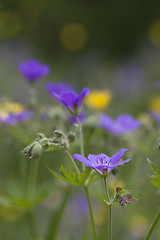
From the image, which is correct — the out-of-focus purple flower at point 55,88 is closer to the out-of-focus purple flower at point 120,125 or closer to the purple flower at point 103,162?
the out-of-focus purple flower at point 120,125

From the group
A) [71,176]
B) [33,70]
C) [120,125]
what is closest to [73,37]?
[33,70]

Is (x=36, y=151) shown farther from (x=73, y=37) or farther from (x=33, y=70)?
(x=73, y=37)

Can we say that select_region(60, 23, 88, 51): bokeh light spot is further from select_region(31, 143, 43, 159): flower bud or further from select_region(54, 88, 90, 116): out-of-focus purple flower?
select_region(31, 143, 43, 159): flower bud

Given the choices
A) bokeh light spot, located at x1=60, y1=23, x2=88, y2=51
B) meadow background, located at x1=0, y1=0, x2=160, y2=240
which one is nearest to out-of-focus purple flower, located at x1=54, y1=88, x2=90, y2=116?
meadow background, located at x1=0, y1=0, x2=160, y2=240

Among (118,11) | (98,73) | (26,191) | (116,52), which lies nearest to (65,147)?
(26,191)

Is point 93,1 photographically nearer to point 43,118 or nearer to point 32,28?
point 32,28

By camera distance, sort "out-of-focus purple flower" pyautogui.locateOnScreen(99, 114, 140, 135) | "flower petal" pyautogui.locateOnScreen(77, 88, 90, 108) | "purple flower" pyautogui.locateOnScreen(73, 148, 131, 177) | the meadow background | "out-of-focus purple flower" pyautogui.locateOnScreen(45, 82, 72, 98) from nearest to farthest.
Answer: "purple flower" pyautogui.locateOnScreen(73, 148, 131, 177), "flower petal" pyautogui.locateOnScreen(77, 88, 90, 108), "out-of-focus purple flower" pyautogui.locateOnScreen(45, 82, 72, 98), "out-of-focus purple flower" pyautogui.locateOnScreen(99, 114, 140, 135), the meadow background

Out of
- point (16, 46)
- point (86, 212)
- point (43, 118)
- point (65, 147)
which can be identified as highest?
point (65, 147)
